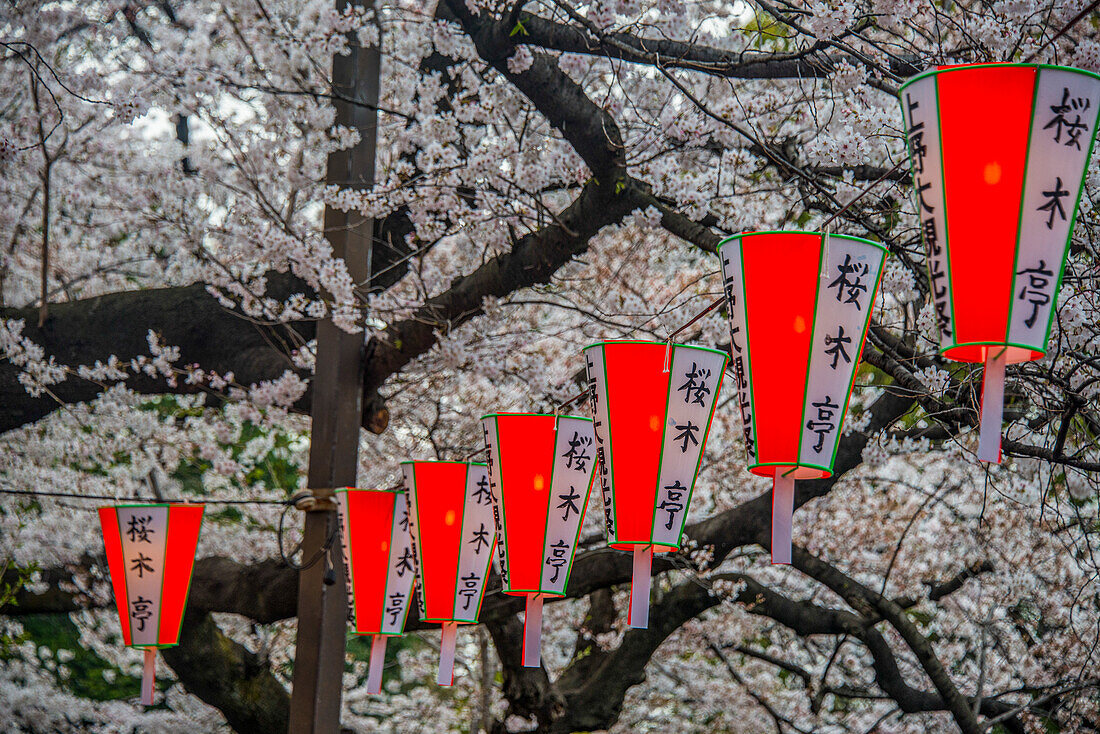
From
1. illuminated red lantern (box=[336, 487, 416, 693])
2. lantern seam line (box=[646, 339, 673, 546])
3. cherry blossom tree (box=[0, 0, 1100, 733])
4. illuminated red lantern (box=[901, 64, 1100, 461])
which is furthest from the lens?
illuminated red lantern (box=[336, 487, 416, 693])

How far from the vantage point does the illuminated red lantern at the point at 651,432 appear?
3203 millimetres

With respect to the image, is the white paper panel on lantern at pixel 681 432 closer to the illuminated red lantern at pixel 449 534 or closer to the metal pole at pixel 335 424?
the illuminated red lantern at pixel 449 534

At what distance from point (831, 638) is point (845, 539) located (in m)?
1.71

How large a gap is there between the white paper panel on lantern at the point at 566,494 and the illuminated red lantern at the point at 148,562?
2.07 metres

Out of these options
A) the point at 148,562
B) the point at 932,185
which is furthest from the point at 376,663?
the point at 932,185

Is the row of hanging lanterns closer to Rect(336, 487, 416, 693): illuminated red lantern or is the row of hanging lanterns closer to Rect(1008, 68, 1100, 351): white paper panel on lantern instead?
Rect(1008, 68, 1100, 351): white paper panel on lantern

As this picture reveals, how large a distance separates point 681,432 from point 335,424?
102 inches

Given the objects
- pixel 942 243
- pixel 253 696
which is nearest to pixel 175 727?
pixel 253 696

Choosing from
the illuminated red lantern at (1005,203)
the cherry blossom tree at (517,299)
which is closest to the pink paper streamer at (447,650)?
the cherry blossom tree at (517,299)

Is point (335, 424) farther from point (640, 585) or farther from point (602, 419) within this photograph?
point (640, 585)

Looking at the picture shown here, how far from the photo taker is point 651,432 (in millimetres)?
3215

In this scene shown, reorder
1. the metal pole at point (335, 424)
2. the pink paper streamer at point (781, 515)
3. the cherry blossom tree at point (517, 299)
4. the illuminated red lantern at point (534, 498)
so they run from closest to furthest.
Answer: the pink paper streamer at point (781, 515) < the illuminated red lantern at point (534, 498) < the cherry blossom tree at point (517, 299) < the metal pole at point (335, 424)

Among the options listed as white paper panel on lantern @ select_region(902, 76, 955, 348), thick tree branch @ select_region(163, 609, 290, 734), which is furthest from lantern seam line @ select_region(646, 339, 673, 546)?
thick tree branch @ select_region(163, 609, 290, 734)

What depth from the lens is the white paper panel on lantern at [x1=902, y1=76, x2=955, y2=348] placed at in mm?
2197
